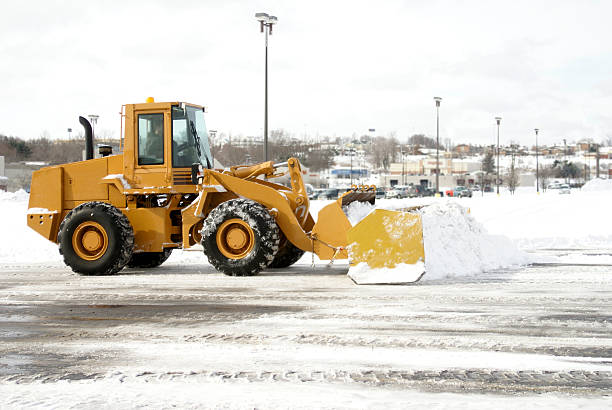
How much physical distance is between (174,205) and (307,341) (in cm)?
591

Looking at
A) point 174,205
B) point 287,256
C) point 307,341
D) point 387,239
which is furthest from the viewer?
point 287,256

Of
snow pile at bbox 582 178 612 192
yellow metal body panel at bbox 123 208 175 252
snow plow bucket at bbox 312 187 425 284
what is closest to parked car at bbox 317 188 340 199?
snow pile at bbox 582 178 612 192

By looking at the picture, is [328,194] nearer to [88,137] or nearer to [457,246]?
[88,137]

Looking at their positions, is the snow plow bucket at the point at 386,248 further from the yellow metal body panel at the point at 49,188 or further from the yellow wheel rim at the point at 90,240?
the yellow metal body panel at the point at 49,188

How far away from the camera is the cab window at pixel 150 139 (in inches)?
435

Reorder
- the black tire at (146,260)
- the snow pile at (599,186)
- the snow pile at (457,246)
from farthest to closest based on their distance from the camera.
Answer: the snow pile at (599,186), the black tire at (146,260), the snow pile at (457,246)

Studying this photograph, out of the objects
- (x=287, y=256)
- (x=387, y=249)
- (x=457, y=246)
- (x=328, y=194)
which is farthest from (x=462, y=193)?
(x=387, y=249)

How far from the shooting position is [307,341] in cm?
599

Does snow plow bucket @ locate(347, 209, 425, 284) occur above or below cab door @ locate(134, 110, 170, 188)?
below

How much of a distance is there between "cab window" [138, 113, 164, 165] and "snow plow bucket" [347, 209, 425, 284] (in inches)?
146

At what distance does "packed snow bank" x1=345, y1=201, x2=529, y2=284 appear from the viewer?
9.43m

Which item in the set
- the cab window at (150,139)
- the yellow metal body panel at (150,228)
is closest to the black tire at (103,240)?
the yellow metal body panel at (150,228)

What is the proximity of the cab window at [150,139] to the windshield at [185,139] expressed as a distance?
0.22 m

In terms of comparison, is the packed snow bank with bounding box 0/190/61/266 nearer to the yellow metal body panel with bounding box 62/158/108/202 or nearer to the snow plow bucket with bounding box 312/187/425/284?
the yellow metal body panel with bounding box 62/158/108/202
